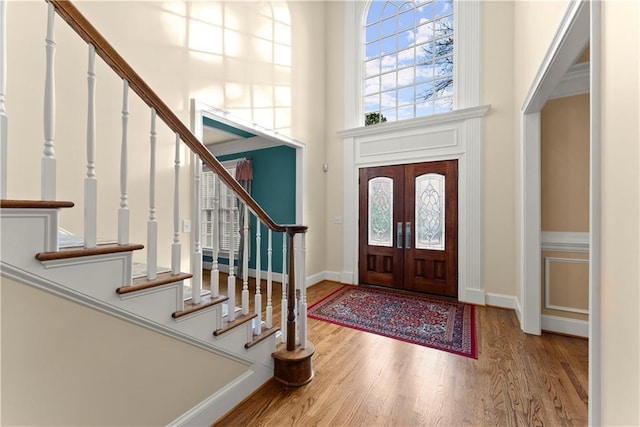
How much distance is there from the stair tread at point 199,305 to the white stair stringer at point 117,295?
0.09 feet

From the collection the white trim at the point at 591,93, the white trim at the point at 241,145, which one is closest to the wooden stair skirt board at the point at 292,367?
the white trim at the point at 591,93

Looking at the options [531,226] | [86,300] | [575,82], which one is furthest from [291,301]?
[575,82]

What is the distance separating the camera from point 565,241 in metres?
2.71

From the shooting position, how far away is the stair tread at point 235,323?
5.26 ft

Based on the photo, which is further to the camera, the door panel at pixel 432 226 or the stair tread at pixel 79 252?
the door panel at pixel 432 226

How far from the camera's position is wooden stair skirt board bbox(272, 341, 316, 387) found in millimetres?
1943

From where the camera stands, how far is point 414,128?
4.05m

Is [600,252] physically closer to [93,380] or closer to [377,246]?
[93,380]

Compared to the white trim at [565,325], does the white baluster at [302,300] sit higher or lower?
higher

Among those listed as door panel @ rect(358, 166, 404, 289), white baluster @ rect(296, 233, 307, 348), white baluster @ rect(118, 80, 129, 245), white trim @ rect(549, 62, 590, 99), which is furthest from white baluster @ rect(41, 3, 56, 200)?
door panel @ rect(358, 166, 404, 289)

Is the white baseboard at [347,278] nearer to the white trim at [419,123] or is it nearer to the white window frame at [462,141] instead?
the white window frame at [462,141]

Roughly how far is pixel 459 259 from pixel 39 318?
4012 mm

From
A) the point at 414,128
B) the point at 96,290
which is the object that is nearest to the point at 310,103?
the point at 414,128

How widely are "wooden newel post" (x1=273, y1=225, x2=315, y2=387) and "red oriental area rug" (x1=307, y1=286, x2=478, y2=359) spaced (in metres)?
1.03
